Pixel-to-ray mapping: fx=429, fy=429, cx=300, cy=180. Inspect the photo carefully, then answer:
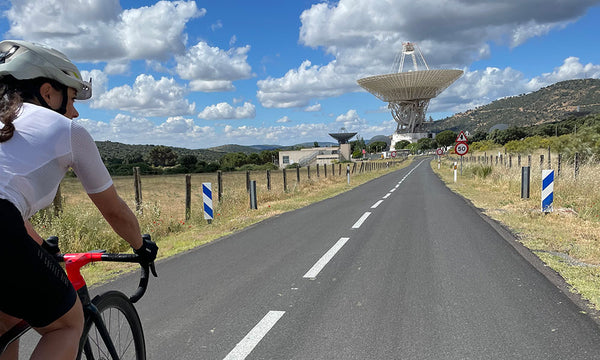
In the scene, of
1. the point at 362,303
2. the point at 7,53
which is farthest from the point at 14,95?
the point at 362,303

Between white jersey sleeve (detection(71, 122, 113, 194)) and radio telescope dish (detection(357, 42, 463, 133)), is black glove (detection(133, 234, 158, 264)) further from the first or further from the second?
radio telescope dish (detection(357, 42, 463, 133))

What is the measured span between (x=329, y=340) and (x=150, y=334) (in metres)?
1.63

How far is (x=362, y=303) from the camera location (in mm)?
4590

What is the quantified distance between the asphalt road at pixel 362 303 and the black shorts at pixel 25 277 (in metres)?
2.00

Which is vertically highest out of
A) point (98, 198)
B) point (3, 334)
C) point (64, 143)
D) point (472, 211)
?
point (64, 143)

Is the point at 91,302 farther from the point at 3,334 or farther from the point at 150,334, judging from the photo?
the point at 150,334

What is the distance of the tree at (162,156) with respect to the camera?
9822cm

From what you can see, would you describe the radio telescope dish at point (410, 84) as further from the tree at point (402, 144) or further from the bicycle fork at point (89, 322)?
the bicycle fork at point (89, 322)

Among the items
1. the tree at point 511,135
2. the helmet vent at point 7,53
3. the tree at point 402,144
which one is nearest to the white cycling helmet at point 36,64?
the helmet vent at point 7,53

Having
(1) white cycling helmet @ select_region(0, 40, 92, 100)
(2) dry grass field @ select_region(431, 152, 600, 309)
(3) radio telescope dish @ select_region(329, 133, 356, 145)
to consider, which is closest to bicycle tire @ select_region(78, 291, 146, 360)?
(1) white cycling helmet @ select_region(0, 40, 92, 100)

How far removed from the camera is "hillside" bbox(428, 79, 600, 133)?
132500 millimetres

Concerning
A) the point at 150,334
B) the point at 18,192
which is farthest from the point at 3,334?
the point at 150,334

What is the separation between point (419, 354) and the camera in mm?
3385

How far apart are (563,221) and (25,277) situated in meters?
10.7
